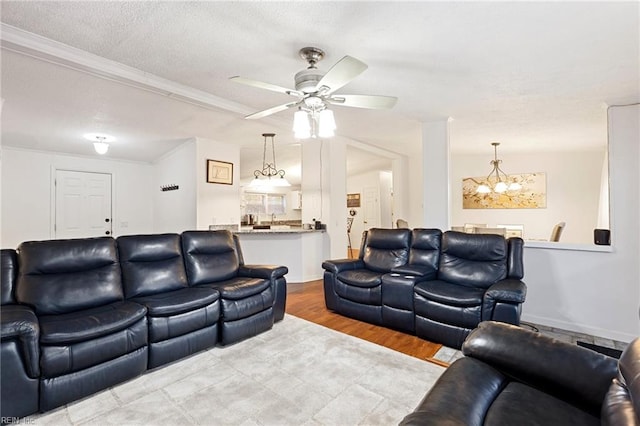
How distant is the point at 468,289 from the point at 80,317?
322cm

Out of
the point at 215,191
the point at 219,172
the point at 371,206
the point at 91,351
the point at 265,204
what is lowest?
the point at 91,351

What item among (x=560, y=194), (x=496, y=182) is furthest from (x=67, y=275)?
(x=560, y=194)

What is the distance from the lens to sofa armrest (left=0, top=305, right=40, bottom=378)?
67.1 inches

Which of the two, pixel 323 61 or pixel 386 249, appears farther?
pixel 386 249

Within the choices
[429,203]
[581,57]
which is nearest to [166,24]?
[581,57]

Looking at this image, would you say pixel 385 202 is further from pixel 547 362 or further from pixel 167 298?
pixel 547 362

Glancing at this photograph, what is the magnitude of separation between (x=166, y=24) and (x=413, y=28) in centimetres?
169

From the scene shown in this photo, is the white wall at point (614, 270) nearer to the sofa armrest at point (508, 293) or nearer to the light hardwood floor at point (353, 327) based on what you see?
the sofa armrest at point (508, 293)

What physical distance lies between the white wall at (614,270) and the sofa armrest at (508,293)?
109 cm

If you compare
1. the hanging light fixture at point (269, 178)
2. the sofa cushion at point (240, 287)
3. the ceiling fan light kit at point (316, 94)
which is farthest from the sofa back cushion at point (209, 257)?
the hanging light fixture at point (269, 178)

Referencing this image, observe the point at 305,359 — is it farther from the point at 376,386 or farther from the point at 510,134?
the point at 510,134

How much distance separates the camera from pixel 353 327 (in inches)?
127

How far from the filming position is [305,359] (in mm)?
2494

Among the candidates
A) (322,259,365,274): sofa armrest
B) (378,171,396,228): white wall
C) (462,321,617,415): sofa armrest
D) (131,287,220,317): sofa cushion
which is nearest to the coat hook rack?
(131,287,220,317): sofa cushion
